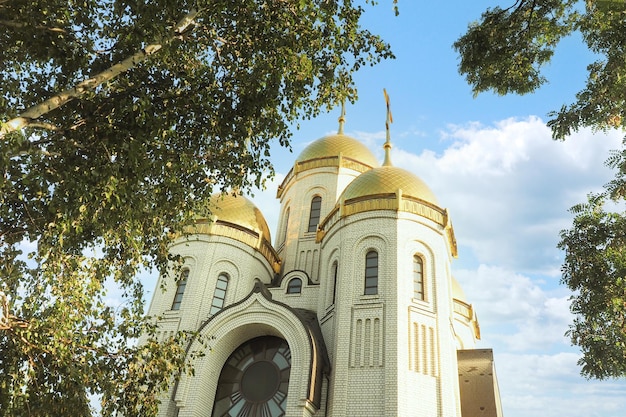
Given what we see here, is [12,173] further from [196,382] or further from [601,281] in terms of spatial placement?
[601,281]

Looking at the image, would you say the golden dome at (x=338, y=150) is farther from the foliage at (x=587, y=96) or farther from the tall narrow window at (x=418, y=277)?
the foliage at (x=587, y=96)

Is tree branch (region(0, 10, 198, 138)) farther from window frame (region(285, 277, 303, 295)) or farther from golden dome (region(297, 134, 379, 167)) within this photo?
golden dome (region(297, 134, 379, 167))

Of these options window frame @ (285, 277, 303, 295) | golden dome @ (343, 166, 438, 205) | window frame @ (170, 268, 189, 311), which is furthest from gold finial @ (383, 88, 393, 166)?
window frame @ (170, 268, 189, 311)

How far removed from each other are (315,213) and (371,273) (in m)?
7.10

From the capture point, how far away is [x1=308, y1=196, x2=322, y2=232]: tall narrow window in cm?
2149

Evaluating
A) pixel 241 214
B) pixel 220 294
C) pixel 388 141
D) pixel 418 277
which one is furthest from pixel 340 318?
pixel 388 141

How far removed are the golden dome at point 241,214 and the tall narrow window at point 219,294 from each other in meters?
2.14

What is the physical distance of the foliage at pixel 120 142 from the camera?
275 inches

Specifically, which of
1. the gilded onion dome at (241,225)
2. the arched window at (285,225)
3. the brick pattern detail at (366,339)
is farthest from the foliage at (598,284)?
the arched window at (285,225)

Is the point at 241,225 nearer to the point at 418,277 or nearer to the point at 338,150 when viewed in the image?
the point at 338,150

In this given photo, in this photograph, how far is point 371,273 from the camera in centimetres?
1546

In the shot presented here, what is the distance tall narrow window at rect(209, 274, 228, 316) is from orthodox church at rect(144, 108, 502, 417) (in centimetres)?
4

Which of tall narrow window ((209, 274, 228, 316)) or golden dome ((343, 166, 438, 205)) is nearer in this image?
golden dome ((343, 166, 438, 205))

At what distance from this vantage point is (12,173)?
23.0ft
